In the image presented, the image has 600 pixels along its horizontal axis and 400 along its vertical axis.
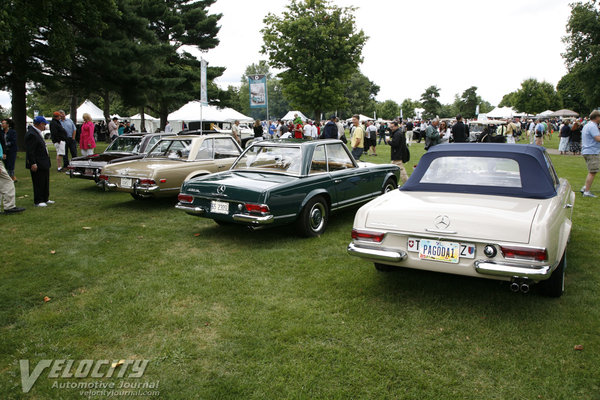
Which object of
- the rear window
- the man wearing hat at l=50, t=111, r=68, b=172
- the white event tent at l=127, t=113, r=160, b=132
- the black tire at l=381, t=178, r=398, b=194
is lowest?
the black tire at l=381, t=178, r=398, b=194

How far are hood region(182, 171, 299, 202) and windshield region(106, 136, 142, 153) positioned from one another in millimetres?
5074

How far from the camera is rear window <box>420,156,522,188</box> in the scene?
14.0 ft

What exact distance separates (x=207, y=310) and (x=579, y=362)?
9.93 feet

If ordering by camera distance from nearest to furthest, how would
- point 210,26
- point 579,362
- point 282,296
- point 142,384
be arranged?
point 142,384 < point 579,362 < point 282,296 < point 210,26

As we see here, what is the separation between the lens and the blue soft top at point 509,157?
4.04m

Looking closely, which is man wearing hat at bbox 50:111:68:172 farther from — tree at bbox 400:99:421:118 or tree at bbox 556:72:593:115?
tree at bbox 400:99:421:118

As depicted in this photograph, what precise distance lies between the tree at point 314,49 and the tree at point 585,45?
18.9 metres

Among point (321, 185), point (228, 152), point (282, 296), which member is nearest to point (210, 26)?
point (228, 152)

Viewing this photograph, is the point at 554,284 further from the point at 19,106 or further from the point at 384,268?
the point at 19,106

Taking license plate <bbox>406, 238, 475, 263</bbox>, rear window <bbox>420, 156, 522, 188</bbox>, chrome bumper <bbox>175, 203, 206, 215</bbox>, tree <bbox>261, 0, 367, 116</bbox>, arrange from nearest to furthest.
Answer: license plate <bbox>406, 238, 475, 263</bbox> < rear window <bbox>420, 156, 522, 188</bbox> < chrome bumper <bbox>175, 203, 206, 215</bbox> < tree <bbox>261, 0, 367, 116</bbox>

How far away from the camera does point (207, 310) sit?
12.9 ft

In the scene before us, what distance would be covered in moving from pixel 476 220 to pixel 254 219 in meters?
Answer: 2.87

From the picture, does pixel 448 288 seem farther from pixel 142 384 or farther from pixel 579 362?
pixel 142 384

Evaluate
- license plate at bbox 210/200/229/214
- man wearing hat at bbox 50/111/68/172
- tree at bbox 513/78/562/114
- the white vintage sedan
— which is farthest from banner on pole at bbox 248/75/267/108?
tree at bbox 513/78/562/114
